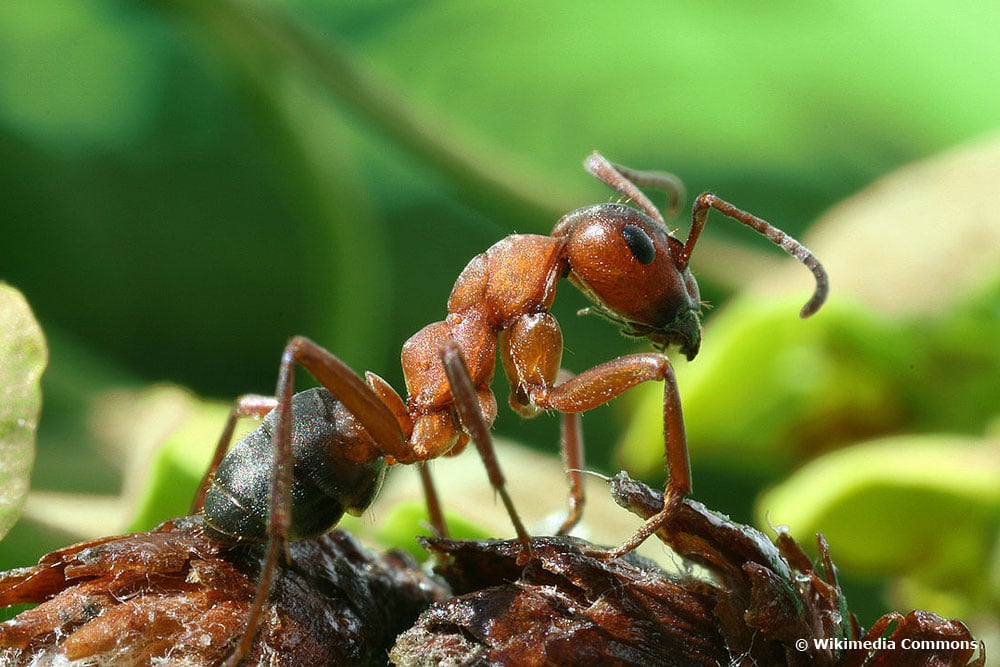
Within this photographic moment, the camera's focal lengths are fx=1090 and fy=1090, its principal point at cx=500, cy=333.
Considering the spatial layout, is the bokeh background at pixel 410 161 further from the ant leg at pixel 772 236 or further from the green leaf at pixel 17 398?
the green leaf at pixel 17 398

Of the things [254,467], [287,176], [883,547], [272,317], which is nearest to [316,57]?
[287,176]

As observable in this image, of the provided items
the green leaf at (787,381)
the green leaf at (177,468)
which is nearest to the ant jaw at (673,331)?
the green leaf at (787,381)

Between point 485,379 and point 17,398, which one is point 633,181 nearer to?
point 485,379

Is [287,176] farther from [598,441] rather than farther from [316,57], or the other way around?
[598,441]

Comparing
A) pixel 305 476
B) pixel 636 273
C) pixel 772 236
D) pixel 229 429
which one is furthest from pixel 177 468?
pixel 772 236

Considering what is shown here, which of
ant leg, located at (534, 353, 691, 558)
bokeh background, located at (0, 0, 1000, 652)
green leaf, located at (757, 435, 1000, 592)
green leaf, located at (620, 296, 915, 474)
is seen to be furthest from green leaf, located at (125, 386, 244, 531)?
green leaf, located at (757, 435, 1000, 592)

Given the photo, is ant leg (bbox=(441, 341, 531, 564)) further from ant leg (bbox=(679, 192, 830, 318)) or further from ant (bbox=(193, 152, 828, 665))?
ant leg (bbox=(679, 192, 830, 318))
